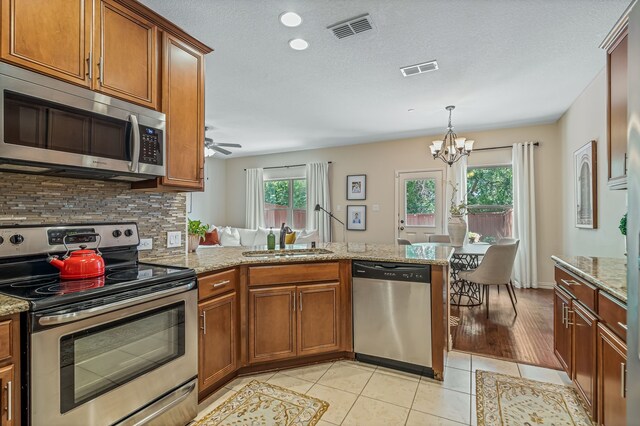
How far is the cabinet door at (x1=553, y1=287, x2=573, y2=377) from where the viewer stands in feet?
6.67

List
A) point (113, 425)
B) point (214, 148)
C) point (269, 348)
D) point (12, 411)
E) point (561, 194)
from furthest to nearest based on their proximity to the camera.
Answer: point (214, 148), point (561, 194), point (269, 348), point (113, 425), point (12, 411)

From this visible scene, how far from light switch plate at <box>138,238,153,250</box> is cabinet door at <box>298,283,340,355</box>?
1.10 meters

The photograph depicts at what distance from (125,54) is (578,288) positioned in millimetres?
2925

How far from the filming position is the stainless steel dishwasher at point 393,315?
224cm

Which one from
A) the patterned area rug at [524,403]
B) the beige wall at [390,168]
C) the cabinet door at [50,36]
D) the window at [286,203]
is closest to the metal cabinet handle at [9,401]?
the cabinet door at [50,36]

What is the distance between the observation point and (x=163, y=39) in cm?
200

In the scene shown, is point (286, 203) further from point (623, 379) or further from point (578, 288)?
point (623, 379)

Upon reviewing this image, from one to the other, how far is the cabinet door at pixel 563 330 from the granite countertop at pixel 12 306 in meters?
2.79

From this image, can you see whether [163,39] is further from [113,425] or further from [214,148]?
[214,148]

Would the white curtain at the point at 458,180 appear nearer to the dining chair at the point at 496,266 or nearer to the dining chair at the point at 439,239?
the dining chair at the point at 439,239

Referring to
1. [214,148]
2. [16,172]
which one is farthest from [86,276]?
[214,148]

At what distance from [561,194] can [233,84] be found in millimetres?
4856

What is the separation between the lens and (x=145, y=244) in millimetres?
2197

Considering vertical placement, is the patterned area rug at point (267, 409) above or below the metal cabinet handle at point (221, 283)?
below
